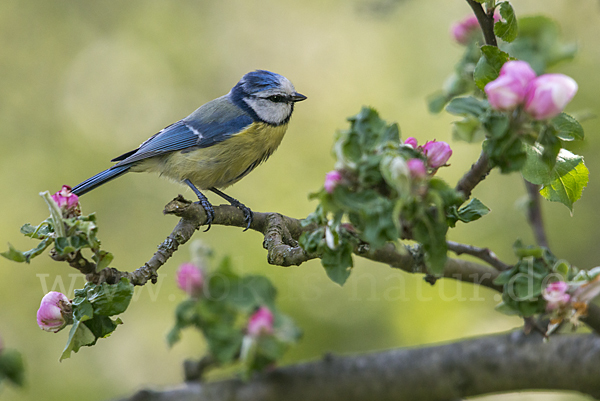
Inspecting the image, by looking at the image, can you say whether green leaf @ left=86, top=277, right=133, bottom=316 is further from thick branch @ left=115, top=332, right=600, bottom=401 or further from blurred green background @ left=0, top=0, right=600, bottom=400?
blurred green background @ left=0, top=0, right=600, bottom=400

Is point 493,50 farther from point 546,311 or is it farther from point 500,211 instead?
point 500,211

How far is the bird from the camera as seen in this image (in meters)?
3.49

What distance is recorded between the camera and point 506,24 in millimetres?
1591

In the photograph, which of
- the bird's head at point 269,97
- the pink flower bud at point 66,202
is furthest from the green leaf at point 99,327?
the bird's head at point 269,97

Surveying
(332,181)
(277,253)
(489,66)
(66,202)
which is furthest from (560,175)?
(66,202)

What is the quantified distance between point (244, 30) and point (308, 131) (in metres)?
1.78

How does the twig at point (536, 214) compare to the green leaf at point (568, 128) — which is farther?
the twig at point (536, 214)

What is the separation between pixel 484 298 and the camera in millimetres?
3918

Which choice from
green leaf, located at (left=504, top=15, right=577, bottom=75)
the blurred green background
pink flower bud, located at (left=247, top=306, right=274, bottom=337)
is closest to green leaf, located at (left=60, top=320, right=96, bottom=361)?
pink flower bud, located at (left=247, top=306, right=274, bottom=337)

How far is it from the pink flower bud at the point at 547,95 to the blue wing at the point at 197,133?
2.55 m

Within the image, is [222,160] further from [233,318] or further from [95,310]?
[233,318]

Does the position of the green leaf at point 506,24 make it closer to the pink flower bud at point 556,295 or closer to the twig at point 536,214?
the pink flower bud at point 556,295

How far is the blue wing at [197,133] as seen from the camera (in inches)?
139

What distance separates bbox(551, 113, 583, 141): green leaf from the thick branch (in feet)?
1.85
